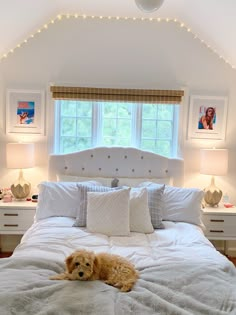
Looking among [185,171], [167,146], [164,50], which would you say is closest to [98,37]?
[164,50]

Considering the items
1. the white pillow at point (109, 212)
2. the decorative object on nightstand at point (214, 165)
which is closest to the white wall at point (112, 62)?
the decorative object on nightstand at point (214, 165)

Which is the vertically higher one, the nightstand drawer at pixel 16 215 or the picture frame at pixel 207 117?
the picture frame at pixel 207 117

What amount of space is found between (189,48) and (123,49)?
0.74 meters

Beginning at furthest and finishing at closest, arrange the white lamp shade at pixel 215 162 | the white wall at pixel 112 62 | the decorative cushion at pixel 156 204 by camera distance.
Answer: the white wall at pixel 112 62
the white lamp shade at pixel 215 162
the decorative cushion at pixel 156 204

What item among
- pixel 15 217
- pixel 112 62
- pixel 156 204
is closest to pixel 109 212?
pixel 156 204

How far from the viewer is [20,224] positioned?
348 cm

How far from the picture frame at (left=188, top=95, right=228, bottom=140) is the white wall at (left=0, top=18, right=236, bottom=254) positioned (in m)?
0.07

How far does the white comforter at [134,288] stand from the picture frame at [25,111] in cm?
171

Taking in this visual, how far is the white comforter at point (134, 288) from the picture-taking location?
4.96 ft

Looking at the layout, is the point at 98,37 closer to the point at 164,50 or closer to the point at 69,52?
the point at 69,52

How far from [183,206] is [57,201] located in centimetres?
121

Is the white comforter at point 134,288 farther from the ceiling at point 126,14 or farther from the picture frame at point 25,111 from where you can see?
the ceiling at point 126,14

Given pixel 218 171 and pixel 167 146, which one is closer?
pixel 218 171

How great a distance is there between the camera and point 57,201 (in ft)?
10.5
